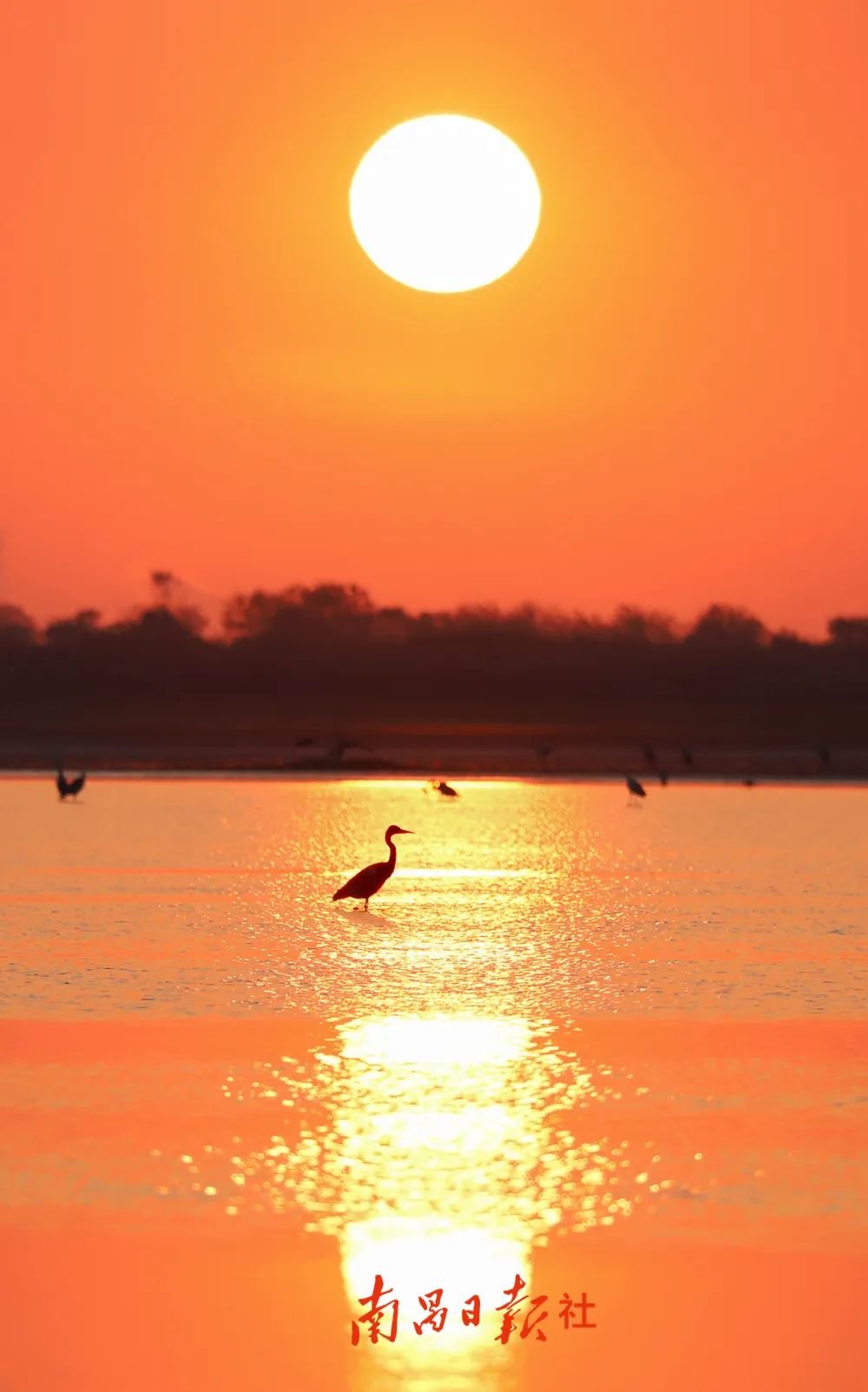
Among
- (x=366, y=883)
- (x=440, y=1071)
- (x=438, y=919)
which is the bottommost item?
(x=440, y=1071)

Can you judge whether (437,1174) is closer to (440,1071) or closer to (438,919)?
(440,1071)

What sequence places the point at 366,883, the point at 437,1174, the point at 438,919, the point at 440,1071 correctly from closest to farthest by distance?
1. the point at 437,1174
2. the point at 440,1071
3. the point at 438,919
4. the point at 366,883

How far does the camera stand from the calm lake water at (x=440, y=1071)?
9.80m

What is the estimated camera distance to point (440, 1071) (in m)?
13.8

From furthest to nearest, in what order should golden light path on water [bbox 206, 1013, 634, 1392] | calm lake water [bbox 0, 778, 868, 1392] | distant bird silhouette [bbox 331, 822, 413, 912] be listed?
distant bird silhouette [bbox 331, 822, 413, 912] < calm lake water [bbox 0, 778, 868, 1392] < golden light path on water [bbox 206, 1013, 634, 1392]

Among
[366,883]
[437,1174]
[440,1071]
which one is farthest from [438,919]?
[437,1174]

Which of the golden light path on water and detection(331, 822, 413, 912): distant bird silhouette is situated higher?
detection(331, 822, 413, 912): distant bird silhouette

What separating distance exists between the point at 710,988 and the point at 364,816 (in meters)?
40.7

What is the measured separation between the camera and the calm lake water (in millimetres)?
9797

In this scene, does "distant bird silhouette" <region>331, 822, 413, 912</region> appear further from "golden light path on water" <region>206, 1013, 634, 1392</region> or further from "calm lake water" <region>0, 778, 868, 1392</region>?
"golden light path on water" <region>206, 1013, 634, 1392</region>

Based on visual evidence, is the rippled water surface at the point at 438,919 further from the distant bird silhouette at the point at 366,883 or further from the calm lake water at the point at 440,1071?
the distant bird silhouette at the point at 366,883

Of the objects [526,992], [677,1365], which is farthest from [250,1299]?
[526,992]

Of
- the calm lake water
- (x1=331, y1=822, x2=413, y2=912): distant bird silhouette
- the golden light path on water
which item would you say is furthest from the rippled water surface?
the golden light path on water

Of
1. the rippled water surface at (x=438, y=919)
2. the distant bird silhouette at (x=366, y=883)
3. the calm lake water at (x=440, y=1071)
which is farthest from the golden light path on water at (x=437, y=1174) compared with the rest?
the distant bird silhouette at (x=366, y=883)
